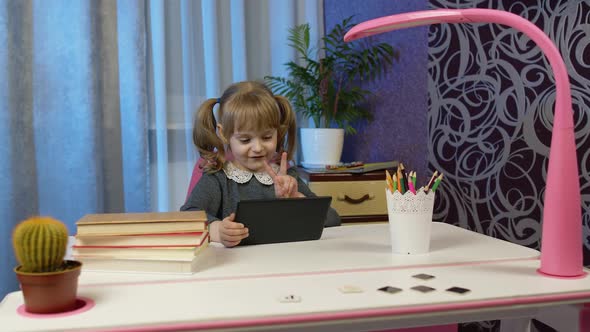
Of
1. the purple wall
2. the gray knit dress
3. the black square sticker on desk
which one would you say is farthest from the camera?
the purple wall

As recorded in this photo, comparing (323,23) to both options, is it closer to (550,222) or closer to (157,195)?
(157,195)

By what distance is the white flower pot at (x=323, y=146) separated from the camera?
269cm

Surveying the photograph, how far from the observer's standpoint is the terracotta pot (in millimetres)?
871

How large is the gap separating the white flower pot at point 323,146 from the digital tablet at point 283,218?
4.14 ft

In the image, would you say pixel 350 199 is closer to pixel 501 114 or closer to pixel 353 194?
pixel 353 194

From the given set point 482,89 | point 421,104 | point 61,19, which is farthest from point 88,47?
point 482,89

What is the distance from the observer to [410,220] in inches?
49.3

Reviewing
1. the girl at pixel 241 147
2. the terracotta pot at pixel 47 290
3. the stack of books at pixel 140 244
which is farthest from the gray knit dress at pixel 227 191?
the terracotta pot at pixel 47 290

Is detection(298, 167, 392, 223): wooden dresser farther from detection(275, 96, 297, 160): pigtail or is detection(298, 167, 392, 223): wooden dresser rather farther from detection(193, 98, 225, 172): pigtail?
detection(193, 98, 225, 172): pigtail

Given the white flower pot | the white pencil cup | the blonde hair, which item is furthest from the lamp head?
the white flower pot

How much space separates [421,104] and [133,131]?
49.2 inches

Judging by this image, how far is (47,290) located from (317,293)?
1.33 feet

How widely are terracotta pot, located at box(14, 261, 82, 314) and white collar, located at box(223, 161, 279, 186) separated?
95cm

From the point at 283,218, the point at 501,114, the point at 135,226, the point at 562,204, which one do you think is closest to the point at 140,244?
the point at 135,226
